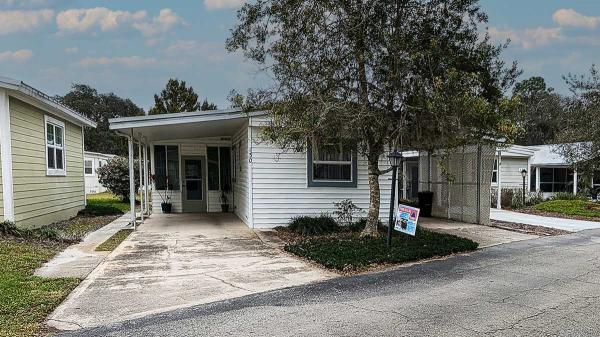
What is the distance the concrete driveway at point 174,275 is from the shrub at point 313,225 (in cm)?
105

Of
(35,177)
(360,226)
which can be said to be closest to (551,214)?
(360,226)

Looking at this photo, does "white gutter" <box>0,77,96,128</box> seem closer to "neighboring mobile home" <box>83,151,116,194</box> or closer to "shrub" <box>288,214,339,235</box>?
"shrub" <box>288,214,339,235</box>

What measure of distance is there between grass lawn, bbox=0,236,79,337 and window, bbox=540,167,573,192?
24607mm

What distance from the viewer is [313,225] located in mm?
10508

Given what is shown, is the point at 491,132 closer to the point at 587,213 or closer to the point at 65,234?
the point at 65,234

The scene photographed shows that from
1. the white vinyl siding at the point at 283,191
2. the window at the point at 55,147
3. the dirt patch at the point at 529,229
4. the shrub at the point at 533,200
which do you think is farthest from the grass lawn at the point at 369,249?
the shrub at the point at 533,200

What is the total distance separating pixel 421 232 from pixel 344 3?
5295 mm

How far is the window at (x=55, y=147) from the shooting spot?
1246cm

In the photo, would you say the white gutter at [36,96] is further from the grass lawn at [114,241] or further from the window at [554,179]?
the window at [554,179]

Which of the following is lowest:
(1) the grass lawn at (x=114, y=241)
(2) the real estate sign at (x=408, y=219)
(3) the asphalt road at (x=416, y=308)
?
(1) the grass lawn at (x=114, y=241)

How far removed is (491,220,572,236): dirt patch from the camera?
11.1m

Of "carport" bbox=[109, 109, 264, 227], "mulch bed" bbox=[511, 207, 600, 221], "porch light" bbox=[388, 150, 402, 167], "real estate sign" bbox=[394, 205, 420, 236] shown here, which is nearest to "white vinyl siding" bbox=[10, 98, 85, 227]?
"carport" bbox=[109, 109, 264, 227]

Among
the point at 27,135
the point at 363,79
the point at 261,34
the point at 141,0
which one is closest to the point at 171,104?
the point at 141,0

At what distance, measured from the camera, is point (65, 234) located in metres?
10.4
